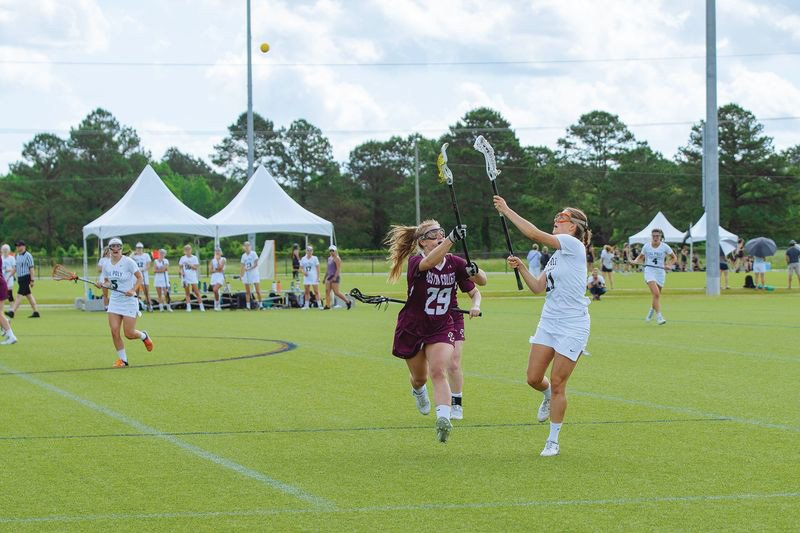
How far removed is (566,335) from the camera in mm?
8156

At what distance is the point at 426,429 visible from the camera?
9555mm

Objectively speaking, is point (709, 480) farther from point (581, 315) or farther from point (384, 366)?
point (384, 366)

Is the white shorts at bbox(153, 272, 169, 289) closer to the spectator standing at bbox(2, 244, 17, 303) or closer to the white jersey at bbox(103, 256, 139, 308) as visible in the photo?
the spectator standing at bbox(2, 244, 17, 303)

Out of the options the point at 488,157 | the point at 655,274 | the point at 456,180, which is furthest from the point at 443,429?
the point at 456,180

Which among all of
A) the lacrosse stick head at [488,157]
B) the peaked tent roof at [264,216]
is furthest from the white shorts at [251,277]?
the lacrosse stick head at [488,157]

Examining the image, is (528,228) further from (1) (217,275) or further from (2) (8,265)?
(2) (8,265)

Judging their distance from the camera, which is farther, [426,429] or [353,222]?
[353,222]

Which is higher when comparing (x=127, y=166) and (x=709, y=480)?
(x=127, y=166)

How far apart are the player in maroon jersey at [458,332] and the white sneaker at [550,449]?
4.72 ft

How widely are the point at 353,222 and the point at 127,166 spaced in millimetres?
24326

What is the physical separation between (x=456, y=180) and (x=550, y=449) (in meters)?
90.9

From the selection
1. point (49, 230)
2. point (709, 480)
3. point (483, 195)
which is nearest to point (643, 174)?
point (483, 195)

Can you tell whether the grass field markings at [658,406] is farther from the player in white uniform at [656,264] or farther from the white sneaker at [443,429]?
the player in white uniform at [656,264]

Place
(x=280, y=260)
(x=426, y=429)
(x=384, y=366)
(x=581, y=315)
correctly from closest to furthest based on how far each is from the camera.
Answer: (x=581, y=315) → (x=426, y=429) → (x=384, y=366) → (x=280, y=260)
